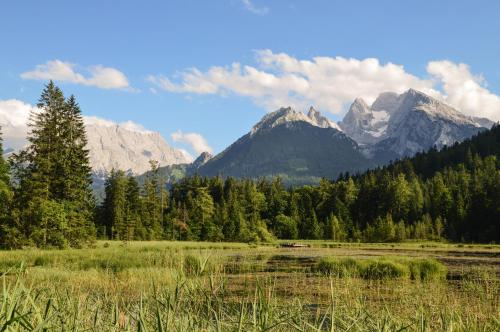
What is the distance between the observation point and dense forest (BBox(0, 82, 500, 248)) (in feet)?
151

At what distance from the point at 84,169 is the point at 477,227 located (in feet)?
248

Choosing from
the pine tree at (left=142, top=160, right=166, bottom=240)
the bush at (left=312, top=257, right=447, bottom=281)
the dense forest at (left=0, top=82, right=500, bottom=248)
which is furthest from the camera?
the pine tree at (left=142, top=160, right=166, bottom=240)

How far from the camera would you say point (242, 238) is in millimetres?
86938

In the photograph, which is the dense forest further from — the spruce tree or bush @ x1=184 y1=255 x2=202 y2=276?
bush @ x1=184 y1=255 x2=202 y2=276

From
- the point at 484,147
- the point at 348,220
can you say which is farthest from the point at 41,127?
the point at 484,147

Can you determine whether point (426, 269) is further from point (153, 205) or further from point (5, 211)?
point (153, 205)

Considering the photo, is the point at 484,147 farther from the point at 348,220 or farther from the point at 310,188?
the point at 348,220

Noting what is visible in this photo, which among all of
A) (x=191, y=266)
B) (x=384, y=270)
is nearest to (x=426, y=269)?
(x=384, y=270)

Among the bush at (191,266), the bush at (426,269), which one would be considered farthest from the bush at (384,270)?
the bush at (191,266)

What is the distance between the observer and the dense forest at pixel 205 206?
45906mm

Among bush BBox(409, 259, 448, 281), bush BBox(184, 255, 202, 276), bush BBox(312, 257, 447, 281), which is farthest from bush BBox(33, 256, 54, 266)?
bush BBox(409, 259, 448, 281)

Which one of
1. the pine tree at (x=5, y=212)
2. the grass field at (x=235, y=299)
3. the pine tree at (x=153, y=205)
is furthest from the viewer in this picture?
the pine tree at (x=153, y=205)

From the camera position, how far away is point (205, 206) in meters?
102

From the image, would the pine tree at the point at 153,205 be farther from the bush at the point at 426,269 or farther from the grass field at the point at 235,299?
the bush at the point at 426,269
